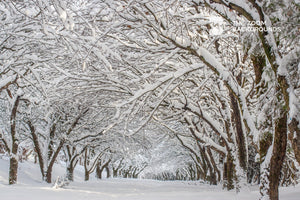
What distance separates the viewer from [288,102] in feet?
11.5

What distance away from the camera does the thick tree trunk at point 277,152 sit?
4.20 m

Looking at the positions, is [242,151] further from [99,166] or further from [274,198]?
[99,166]

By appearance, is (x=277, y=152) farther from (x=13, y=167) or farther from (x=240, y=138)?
(x=13, y=167)

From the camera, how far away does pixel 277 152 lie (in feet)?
14.1

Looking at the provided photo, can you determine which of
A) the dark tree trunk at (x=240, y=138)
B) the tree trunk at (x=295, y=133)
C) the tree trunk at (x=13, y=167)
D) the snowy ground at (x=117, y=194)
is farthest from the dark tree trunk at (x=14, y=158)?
the tree trunk at (x=295, y=133)

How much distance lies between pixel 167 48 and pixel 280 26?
2294 mm

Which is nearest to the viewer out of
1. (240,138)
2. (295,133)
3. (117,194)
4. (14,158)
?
(295,133)

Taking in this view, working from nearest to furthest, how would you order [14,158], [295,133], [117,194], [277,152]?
[295,133], [277,152], [117,194], [14,158]

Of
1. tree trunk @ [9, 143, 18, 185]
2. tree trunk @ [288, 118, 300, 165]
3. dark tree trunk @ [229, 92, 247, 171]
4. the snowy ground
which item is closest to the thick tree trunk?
tree trunk @ [288, 118, 300, 165]

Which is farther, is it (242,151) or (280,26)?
(242,151)

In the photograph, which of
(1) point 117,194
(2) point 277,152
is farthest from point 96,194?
(2) point 277,152

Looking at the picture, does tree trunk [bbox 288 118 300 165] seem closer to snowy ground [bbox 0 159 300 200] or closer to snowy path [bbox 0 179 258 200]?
snowy ground [bbox 0 159 300 200]

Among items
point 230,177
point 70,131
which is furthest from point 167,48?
point 70,131

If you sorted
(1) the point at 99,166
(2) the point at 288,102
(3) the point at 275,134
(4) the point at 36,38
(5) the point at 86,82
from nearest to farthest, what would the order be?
(2) the point at 288,102 → (3) the point at 275,134 → (4) the point at 36,38 → (5) the point at 86,82 → (1) the point at 99,166
